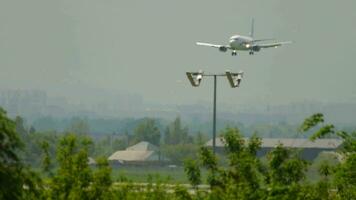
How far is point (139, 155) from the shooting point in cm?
13288

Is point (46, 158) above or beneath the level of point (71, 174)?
above

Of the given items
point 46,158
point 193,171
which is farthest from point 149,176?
point 193,171

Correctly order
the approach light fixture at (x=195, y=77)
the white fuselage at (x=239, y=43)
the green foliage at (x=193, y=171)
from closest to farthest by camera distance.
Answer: the green foliage at (x=193, y=171) < the approach light fixture at (x=195, y=77) < the white fuselage at (x=239, y=43)

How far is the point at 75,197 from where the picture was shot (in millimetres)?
21594

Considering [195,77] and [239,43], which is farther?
[239,43]

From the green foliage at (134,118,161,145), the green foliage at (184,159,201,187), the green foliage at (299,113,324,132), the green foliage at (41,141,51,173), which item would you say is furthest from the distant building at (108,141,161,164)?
the green foliage at (299,113,324,132)

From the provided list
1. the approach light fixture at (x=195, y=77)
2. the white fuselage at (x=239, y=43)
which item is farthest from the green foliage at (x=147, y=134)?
the approach light fixture at (x=195, y=77)

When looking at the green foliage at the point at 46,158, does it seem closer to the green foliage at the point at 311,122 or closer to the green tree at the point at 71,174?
the green tree at the point at 71,174

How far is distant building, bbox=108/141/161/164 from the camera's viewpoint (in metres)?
128

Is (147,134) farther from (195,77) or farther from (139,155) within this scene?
(195,77)

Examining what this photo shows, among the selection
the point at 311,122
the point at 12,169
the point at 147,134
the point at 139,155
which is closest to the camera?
the point at 12,169

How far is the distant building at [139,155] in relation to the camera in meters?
128

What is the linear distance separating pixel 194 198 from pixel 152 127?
14118 cm

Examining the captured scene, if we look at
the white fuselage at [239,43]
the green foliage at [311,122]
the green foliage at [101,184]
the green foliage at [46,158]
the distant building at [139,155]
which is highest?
the white fuselage at [239,43]
